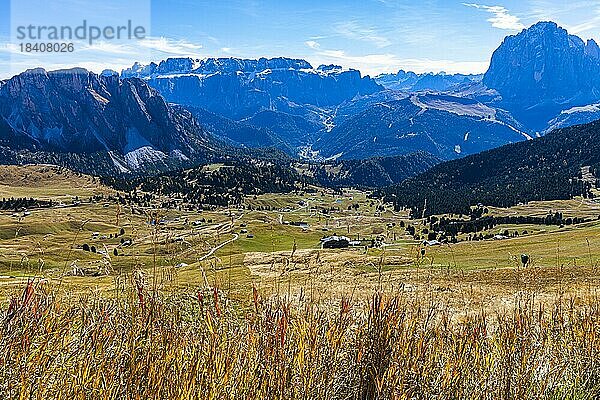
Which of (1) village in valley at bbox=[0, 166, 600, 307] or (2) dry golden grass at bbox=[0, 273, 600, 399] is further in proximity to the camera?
(1) village in valley at bbox=[0, 166, 600, 307]

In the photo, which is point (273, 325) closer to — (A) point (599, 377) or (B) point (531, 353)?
(B) point (531, 353)

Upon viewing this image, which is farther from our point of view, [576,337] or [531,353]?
[576,337]

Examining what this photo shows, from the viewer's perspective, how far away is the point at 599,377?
6.58m

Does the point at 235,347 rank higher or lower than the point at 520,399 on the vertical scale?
higher

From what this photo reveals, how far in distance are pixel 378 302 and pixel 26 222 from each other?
150324mm

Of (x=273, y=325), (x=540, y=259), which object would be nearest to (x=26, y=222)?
(x=540, y=259)

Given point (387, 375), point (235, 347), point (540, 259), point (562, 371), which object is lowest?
point (540, 259)

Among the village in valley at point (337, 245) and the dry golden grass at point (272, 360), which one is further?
the village in valley at point (337, 245)

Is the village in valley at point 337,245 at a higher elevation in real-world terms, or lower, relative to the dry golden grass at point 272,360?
lower

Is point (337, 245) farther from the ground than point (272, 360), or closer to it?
closer to it

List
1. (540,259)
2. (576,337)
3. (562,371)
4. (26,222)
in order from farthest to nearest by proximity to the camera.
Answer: (26,222) < (540,259) < (576,337) < (562,371)

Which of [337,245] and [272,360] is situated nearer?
[272,360]

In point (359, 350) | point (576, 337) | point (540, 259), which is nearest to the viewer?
point (359, 350)

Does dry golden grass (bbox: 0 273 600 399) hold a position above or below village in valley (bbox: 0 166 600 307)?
above
